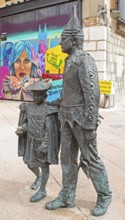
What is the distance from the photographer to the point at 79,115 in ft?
10.0

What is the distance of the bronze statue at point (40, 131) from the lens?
136 inches

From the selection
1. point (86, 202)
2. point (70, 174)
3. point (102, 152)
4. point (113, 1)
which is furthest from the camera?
point (113, 1)

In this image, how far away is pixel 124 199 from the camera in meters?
3.65

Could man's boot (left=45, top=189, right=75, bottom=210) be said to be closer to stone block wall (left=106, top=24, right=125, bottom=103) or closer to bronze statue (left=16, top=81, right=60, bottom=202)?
bronze statue (left=16, top=81, right=60, bottom=202)

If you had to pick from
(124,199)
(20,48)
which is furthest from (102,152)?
(20,48)

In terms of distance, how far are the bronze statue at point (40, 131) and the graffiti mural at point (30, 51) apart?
8.09 metres

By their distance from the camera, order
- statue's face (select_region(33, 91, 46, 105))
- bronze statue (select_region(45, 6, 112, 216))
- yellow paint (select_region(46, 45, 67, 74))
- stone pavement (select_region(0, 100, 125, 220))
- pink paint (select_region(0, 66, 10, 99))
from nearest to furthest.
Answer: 1. bronze statue (select_region(45, 6, 112, 216))
2. stone pavement (select_region(0, 100, 125, 220))
3. statue's face (select_region(33, 91, 46, 105))
4. yellow paint (select_region(46, 45, 67, 74))
5. pink paint (select_region(0, 66, 10, 99))

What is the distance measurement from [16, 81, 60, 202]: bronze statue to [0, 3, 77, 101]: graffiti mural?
809cm

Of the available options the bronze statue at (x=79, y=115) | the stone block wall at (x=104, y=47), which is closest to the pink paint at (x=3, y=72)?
the stone block wall at (x=104, y=47)

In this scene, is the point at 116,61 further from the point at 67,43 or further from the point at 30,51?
the point at 67,43

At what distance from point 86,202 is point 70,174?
48cm

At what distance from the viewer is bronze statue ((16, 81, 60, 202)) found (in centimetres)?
345

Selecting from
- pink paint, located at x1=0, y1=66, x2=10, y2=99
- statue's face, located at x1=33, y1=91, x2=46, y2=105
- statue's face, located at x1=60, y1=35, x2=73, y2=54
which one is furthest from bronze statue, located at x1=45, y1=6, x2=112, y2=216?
pink paint, located at x1=0, y1=66, x2=10, y2=99

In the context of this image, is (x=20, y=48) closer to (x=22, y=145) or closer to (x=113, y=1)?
(x=113, y=1)
